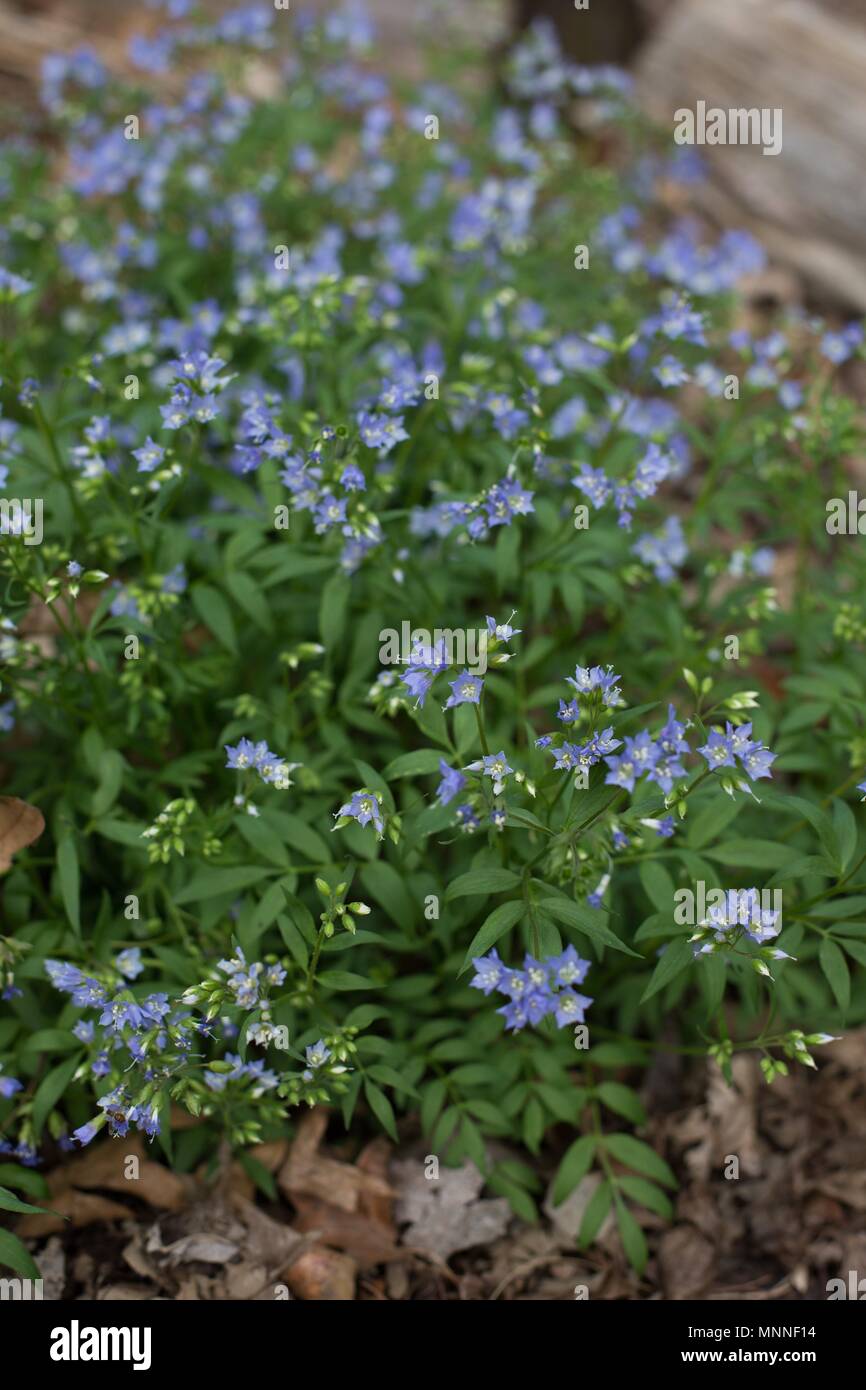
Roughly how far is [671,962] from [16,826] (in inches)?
81.0

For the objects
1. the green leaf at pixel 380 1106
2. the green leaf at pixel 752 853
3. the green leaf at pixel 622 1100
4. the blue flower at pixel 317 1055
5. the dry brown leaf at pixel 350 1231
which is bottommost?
the dry brown leaf at pixel 350 1231

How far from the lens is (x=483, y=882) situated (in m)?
3.10

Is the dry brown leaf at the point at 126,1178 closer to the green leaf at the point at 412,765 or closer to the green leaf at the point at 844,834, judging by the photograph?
the green leaf at the point at 412,765

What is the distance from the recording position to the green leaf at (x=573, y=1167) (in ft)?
12.1

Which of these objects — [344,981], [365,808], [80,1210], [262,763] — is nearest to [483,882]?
[365,808]

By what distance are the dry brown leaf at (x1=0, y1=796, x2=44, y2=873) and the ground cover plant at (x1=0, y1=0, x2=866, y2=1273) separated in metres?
0.01

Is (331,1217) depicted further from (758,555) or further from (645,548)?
(758,555)

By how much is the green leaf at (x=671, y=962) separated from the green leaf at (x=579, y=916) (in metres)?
0.11

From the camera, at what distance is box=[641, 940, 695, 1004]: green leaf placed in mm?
3047

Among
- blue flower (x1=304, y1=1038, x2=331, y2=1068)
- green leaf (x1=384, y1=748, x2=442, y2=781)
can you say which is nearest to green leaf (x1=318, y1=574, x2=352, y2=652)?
green leaf (x1=384, y1=748, x2=442, y2=781)

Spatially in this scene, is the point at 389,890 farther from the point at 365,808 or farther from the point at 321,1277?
the point at 321,1277

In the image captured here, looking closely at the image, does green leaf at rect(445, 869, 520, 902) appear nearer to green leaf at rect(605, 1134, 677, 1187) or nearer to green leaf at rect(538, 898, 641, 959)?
green leaf at rect(538, 898, 641, 959)

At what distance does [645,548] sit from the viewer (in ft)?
14.2

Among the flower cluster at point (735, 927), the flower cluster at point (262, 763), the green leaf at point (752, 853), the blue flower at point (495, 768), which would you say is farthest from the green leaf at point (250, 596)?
the flower cluster at point (735, 927)
